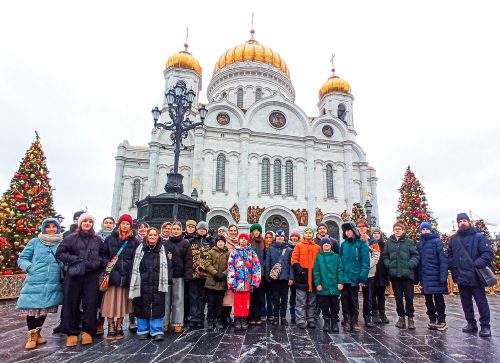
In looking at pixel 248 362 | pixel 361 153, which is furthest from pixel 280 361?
pixel 361 153

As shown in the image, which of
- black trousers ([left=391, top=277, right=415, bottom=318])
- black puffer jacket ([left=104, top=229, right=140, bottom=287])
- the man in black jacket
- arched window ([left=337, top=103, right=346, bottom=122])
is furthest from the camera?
arched window ([left=337, top=103, right=346, bottom=122])

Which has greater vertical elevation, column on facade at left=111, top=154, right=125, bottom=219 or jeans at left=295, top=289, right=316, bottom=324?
column on facade at left=111, top=154, right=125, bottom=219

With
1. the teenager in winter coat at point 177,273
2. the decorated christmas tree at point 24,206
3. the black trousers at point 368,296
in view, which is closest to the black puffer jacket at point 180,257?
the teenager in winter coat at point 177,273

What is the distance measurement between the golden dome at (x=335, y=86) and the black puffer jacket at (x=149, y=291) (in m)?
30.0

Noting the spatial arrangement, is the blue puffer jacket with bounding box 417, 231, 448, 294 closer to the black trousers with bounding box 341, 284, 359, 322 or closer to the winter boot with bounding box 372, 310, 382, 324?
the winter boot with bounding box 372, 310, 382, 324

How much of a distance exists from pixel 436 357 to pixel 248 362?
235cm

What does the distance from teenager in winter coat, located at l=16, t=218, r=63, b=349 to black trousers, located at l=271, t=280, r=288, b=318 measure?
3.51 metres

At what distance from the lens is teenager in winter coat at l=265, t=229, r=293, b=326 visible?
5.54 m

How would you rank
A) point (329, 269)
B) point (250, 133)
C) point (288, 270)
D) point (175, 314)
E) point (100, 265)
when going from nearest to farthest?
1. point (100, 265)
2. point (175, 314)
3. point (329, 269)
4. point (288, 270)
5. point (250, 133)

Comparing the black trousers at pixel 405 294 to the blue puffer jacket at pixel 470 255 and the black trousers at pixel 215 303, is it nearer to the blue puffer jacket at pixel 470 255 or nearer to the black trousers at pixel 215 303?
the blue puffer jacket at pixel 470 255

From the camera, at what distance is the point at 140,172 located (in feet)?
82.6

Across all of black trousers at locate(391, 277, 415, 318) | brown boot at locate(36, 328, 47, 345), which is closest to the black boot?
black trousers at locate(391, 277, 415, 318)

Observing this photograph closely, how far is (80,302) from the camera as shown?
4.45 metres

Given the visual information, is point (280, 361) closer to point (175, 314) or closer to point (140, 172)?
point (175, 314)
